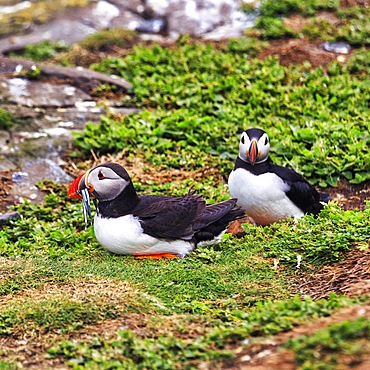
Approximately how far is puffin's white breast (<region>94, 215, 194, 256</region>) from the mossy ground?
0.46 feet

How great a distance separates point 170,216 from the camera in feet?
22.1

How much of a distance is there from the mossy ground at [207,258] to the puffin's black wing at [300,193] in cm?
37

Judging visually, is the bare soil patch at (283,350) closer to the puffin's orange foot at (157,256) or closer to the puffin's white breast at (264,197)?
the puffin's orange foot at (157,256)

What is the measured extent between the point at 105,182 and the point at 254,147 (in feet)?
5.29

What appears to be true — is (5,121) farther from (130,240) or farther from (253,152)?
(130,240)

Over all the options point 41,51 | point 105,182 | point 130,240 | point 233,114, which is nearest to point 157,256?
point 130,240

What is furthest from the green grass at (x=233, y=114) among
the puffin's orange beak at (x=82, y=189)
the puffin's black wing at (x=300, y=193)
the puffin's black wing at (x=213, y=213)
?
the puffin's orange beak at (x=82, y=189)

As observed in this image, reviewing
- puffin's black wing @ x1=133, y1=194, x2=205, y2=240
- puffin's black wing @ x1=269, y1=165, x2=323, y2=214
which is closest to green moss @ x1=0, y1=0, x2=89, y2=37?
puffin's black wing @ x1=269, y1=165, x2=323, y2=214

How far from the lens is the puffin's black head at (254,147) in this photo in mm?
7594

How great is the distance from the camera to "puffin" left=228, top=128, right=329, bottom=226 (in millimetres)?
7523

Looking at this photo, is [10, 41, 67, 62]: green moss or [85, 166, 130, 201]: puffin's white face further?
[10, 41, 67, 62]: green moss

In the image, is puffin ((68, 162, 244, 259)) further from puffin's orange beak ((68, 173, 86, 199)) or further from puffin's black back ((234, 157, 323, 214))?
puffin's black back ((234, 157, 323, 214))

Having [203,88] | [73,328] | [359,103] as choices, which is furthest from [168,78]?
[73,328]

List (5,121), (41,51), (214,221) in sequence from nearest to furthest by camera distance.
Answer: (214,221), (5,121), (41,51)
